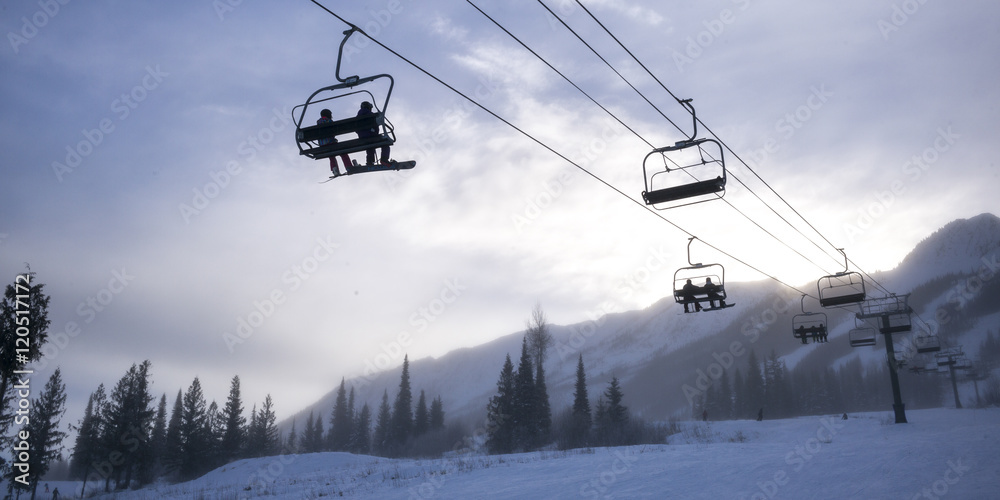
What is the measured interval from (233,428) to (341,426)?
38652 millimetres

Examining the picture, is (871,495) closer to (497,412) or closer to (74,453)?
(497,412)

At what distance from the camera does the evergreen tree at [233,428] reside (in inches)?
3123

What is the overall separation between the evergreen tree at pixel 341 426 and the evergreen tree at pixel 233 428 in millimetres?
27768

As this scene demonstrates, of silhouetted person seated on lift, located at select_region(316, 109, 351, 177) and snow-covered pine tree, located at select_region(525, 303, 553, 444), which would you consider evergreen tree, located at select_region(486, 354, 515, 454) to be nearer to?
snow-covered pine tree, located at select_region(525, 303, 553, 444)

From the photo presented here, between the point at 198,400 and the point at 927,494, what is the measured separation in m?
80.7

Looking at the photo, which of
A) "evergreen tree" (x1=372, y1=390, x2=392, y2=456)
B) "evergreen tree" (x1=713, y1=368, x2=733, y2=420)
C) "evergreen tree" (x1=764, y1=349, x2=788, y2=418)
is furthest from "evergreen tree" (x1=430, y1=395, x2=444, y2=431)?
"evergreen tree" (x1=764, y1=349, x2=788, y2=418)

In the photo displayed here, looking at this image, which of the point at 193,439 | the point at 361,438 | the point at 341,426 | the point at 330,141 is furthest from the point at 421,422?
the point at 330,141

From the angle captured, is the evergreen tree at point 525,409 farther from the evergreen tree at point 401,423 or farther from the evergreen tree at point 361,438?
the evergreen tree at point 361,438

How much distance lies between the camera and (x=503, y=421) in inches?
2606

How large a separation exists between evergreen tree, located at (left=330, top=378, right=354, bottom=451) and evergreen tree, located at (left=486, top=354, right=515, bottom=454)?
48.5 metres

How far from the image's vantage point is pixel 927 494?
14.8 meters

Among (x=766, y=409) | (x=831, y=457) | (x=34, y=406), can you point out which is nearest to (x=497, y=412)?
(x=34, y=406)

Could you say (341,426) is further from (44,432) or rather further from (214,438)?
(44,432)

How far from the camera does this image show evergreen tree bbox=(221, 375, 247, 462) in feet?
260
